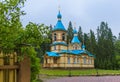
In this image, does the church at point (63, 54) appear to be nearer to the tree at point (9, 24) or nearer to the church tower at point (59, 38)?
the church tower at point (59, 38)

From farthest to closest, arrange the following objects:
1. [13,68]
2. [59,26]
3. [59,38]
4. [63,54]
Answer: [59,26] → [59,38] → [63,54] → [13,68]

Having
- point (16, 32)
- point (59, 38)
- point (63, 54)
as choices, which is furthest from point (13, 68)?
point (59, 38)

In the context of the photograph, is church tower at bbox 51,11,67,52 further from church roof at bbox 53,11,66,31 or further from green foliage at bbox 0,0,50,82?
green foliage at bbox 0,0,50,82

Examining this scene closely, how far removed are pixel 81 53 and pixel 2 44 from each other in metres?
59.0

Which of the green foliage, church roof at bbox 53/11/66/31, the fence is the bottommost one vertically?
the fence

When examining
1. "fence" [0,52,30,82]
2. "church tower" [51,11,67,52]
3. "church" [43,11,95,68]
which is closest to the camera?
"fence" [0,52,30,82]

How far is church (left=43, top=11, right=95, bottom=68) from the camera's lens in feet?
193

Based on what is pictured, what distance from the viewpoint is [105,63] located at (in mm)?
70188

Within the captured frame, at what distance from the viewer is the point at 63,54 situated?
59.2m

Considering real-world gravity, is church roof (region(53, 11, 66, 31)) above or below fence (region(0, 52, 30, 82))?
above

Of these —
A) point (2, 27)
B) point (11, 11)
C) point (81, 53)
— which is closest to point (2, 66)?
point (2, 27)

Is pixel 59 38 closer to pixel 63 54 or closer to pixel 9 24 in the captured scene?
pixel 63 54

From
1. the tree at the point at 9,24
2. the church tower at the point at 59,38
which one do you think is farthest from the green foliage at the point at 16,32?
the church tower at the point at 59,38

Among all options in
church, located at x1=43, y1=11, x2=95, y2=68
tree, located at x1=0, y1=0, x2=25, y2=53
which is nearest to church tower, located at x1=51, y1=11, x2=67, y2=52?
church, located at x1=43, y1=11, x2=95, y2=68
